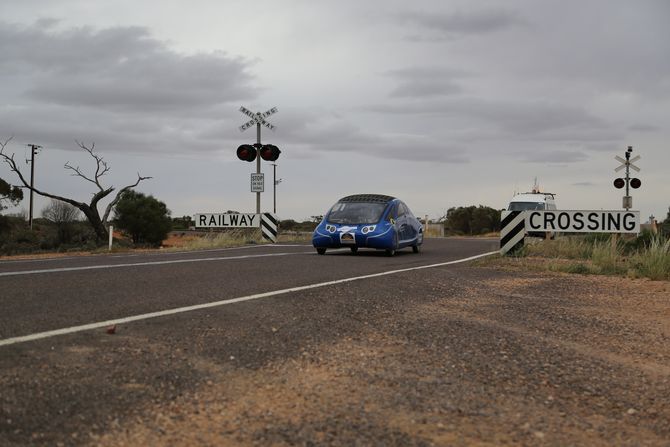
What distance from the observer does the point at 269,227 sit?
88.6 ft

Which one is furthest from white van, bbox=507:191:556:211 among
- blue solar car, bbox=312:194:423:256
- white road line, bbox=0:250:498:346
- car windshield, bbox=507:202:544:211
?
white road line, bbox=0:250:498:346

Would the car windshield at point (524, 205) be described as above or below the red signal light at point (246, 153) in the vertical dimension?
below

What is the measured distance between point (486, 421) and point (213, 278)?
6674 mm

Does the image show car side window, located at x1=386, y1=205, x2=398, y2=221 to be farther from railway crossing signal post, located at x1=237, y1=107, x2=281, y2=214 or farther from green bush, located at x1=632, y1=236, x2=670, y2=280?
railway crossing signal post, located at x1=237, y1=107, x2=281, y2=214

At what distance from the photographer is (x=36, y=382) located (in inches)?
177

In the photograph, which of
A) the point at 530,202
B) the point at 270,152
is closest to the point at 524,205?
the point at 530,202

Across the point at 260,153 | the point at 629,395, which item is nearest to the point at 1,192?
the point at 260,153

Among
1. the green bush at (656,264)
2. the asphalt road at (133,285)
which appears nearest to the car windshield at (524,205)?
the green bush at (656,264)

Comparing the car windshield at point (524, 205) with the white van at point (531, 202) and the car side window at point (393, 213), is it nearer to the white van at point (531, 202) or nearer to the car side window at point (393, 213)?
the white van at point (531, 202)

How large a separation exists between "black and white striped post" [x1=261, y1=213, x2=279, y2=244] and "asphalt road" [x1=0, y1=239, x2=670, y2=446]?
690 inches

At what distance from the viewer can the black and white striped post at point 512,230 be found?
17.0 m

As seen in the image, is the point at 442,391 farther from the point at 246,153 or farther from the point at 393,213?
the point at 246,153

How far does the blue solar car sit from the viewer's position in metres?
17.4

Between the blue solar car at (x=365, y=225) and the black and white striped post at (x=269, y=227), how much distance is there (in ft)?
27.4
